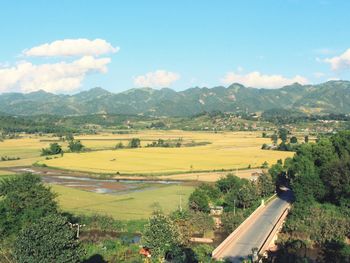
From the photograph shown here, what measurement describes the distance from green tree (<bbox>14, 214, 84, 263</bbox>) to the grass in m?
19.1

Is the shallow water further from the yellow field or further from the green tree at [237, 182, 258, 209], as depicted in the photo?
the green tree at [237, 182, 258, 209]

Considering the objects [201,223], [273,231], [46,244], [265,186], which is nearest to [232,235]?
[273,231]

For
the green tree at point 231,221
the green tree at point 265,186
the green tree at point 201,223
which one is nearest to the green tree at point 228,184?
the green tree at point 265,186

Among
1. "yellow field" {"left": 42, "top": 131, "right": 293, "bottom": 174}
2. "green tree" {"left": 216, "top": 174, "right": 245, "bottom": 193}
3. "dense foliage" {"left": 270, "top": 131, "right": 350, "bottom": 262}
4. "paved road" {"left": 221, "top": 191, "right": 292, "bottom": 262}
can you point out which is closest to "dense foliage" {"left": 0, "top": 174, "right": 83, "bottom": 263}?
"paved road" {"left": 221, "top": 191, "right": 292, "bottom": 262}

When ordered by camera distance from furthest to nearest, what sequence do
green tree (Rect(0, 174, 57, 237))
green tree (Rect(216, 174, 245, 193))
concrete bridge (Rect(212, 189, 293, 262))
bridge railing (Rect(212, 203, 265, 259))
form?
1. green tree (Rect(216, 174, 245, 193))
2. green tree (Rect(0, 174, 57, 237))
3. concrete bridge (Rect(212, 189, 293, 262))
4. bridge railing (Rect(212, 203, 265, 259))

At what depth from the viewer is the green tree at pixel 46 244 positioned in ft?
84.8

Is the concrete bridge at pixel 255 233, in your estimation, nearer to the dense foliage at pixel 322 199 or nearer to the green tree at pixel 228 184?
the dense foliage at pixel 322 199

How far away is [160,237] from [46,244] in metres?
8.57

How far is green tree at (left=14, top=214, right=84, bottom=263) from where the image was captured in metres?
25.9

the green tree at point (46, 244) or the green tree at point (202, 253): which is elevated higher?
the green tree at point (46, 244)

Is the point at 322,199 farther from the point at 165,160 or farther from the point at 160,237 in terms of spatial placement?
the point at 165,160

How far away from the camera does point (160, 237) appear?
3186 cm

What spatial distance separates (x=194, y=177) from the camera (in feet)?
256

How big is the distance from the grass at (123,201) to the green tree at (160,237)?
13.8m
